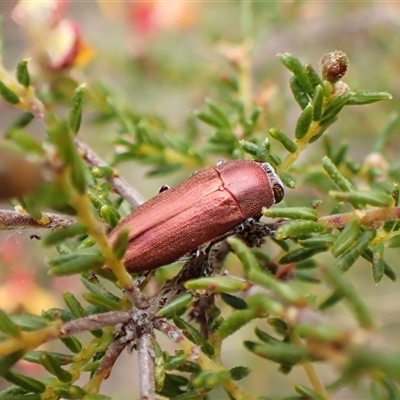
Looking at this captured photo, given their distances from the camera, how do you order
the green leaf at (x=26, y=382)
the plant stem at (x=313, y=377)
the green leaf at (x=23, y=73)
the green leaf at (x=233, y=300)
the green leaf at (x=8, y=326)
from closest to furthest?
the green leaf at (x=8, y=326) → the green leaf at (x=26, y=382) → the plant stem at (x=313, y=377) → the green leaf at (x=233, y=300) → the green leaf at (x=23, y=73)

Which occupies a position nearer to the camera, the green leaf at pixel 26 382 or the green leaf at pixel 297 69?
the green leaf at pixel 26 382

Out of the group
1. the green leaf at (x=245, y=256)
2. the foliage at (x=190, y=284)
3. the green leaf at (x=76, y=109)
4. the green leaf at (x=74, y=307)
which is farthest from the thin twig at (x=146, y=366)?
the green leaf at (x=76, y=109)

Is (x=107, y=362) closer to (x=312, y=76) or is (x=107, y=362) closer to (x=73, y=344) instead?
(x=73, y=344)

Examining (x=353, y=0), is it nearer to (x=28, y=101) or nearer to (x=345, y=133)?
(x=345, y=133)

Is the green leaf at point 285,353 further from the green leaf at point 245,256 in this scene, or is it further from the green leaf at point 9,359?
the green leaf at point 9,359

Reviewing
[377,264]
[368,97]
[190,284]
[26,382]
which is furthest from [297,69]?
[26,382]

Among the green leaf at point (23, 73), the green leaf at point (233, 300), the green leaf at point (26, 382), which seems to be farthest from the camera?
the green leaf at point (23, 73)

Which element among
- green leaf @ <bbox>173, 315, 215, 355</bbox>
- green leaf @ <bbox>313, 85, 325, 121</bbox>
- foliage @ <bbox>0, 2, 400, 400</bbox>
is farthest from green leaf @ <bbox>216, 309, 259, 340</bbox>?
green leaf @ <bbox>313, 85, 325, 121</bbox>

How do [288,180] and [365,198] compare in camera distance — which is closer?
[365,198]
